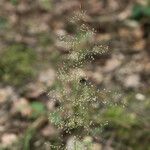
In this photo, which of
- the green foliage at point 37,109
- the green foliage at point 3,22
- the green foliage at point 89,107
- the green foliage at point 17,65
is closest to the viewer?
the green foliage at point 89,107

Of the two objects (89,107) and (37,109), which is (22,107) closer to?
(37,109)

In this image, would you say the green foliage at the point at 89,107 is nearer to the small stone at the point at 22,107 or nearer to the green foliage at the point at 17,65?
the small stone at the point at 22,107

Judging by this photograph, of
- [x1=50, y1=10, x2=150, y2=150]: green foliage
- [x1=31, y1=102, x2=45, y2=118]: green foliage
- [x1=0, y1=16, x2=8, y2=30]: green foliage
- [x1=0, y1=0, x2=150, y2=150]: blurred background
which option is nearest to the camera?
[x1=50, y1=10, x2=150, y2=150]: green foliage

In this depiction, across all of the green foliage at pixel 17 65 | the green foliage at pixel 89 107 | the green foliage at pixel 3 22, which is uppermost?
the green foliage at pixel 3 22

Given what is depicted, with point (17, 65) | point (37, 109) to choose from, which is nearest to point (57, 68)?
point (37, 109)

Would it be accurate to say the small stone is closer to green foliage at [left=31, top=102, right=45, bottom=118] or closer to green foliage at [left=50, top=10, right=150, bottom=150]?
green foliage at [left=31, top=102, right=45, bottom=118]

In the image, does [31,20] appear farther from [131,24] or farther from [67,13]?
[131,24]

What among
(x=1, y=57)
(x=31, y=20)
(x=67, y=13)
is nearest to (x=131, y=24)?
(x=67, y=13)

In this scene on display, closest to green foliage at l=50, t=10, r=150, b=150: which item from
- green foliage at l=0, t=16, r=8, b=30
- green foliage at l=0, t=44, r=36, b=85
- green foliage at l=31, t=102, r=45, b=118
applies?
green foliage at l=31, t=102, r=45, b=118

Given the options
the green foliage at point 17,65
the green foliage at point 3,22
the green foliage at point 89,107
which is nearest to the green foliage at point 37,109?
the green foliage at point 89,107
